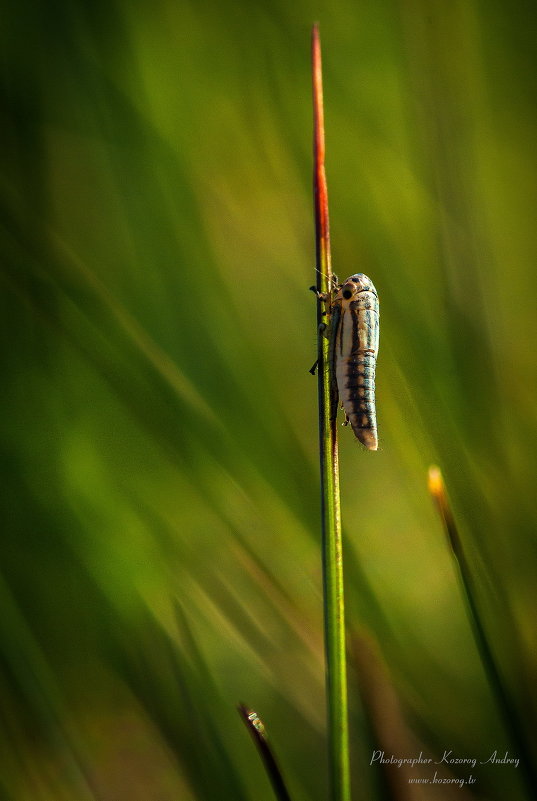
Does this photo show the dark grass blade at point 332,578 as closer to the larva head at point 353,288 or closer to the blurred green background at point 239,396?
the blurred green background at point 239,396

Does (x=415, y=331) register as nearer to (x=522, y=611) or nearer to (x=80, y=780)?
(x=522, y=611)

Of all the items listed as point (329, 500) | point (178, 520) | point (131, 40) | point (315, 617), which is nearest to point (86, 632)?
point (178, 520)

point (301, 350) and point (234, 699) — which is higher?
point (301, 350)

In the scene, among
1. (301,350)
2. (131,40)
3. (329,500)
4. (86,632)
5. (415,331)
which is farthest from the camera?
(301,350)

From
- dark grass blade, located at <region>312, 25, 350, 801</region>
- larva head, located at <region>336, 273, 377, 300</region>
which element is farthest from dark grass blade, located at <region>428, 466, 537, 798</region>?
larva head, located at <region>336, 273, 377, 300</region>

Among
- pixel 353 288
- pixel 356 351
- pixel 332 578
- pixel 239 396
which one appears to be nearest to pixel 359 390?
pixel 356 351

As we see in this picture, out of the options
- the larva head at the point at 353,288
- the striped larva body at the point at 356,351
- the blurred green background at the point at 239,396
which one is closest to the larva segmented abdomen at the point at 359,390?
the striped larva body at the point at 356,351

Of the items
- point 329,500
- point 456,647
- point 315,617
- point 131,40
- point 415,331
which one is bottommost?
point 456,647
